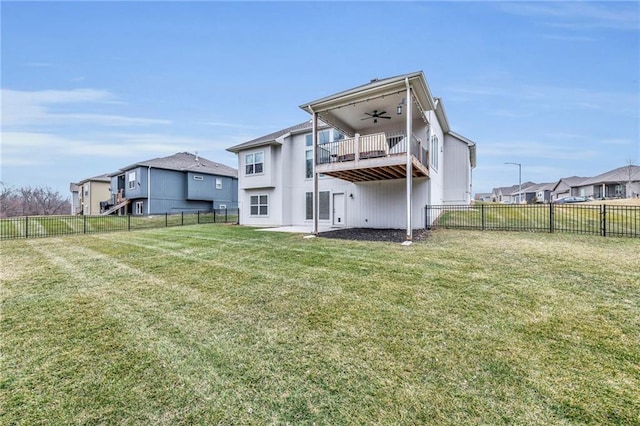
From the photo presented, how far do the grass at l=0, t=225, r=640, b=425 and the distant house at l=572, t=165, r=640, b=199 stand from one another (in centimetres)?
4563

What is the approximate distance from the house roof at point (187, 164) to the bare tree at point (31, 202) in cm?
2364

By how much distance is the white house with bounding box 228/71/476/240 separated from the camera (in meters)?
9.48

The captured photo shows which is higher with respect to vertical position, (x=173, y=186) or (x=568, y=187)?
(x=568, y=187)

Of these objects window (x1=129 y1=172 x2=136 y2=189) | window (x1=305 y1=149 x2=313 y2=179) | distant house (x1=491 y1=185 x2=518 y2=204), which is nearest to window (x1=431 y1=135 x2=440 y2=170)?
window (x1=305 y1=149 x2=313 y2=179)

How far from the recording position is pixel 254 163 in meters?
16.9

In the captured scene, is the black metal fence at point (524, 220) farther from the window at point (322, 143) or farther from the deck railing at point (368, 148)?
the window at point (322, 143)

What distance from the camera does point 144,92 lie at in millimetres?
17438

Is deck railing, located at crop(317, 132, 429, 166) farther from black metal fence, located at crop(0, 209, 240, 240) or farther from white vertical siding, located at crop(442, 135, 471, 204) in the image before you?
black metal fence, located at crop(0, 209, 240, 240)

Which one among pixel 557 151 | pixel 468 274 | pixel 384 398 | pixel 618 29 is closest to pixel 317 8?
pixel 468 274

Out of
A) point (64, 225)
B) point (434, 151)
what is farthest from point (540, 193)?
point (64, 225)

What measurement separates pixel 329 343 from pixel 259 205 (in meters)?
14.9

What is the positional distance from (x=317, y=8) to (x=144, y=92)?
12.5 metres

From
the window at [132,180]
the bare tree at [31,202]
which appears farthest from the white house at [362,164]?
the bare tree at [31,202]

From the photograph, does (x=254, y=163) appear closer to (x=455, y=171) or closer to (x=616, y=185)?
(x=455, y=171)
